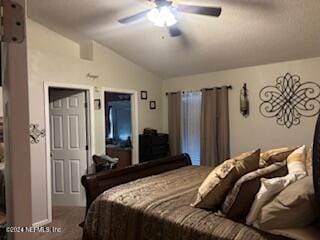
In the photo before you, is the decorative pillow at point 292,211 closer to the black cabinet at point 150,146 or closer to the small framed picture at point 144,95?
the black cabinet at point 150,146

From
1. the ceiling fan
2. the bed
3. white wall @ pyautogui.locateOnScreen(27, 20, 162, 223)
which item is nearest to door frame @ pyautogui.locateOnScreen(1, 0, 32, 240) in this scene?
the bed

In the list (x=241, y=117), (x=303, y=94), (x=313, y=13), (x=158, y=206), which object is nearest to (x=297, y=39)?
(x=313, y=13)

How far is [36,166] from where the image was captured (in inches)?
146

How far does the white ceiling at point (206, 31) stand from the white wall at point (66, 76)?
19cm

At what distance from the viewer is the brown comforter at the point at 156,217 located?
1.88 metres

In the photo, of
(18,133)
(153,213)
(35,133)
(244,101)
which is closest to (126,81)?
(35,133)

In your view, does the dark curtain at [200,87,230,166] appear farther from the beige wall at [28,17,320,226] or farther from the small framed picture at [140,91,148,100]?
the small framed picture at [140,91,148,100]

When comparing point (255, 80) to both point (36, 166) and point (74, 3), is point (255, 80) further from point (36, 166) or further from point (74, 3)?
point (36, 166)

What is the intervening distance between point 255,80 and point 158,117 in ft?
6.94

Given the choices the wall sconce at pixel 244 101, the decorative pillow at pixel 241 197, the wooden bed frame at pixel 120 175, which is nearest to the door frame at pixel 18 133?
the decorative pillow at pixel 241 197

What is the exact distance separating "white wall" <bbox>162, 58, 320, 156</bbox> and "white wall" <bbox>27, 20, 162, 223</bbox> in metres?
1.11

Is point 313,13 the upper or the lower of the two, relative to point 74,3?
lower

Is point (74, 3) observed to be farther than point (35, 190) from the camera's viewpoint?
No

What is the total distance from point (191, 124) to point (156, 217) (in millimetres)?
3366
